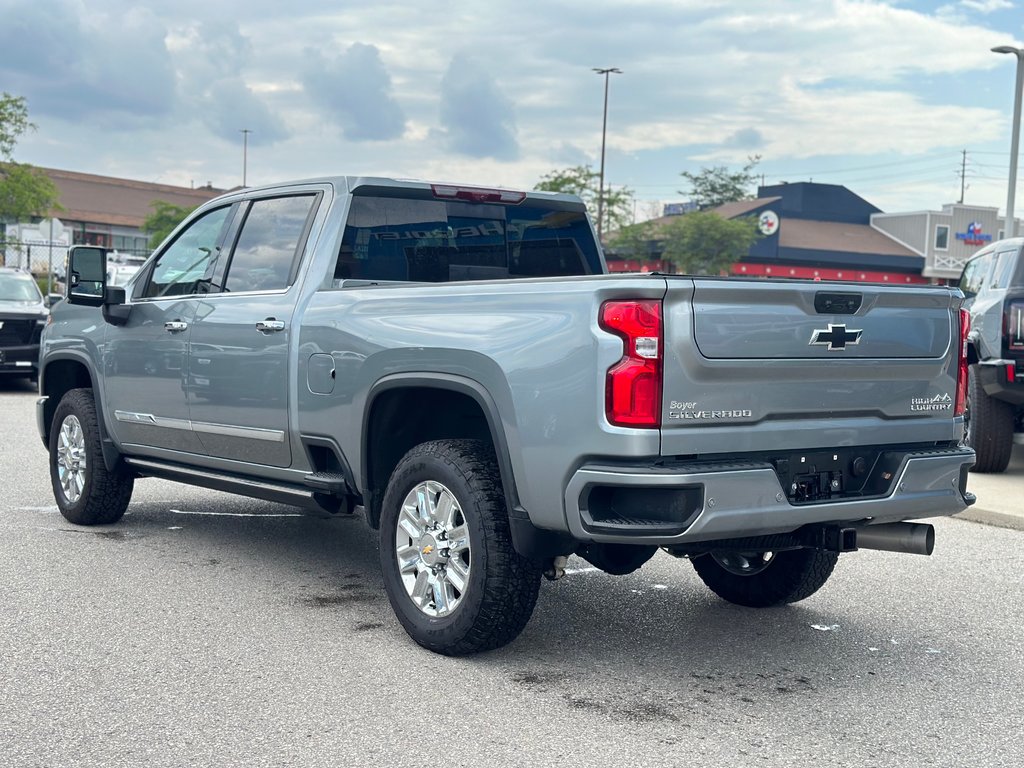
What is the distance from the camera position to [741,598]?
6.00 metres

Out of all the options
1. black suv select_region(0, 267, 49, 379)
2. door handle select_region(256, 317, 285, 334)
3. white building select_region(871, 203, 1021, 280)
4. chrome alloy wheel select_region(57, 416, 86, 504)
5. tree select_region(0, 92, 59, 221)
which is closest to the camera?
door handle select_region(256, 317, 285, 334)

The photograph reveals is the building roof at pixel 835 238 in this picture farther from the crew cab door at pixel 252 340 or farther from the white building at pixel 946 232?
the crew cab door at pixel 252 340

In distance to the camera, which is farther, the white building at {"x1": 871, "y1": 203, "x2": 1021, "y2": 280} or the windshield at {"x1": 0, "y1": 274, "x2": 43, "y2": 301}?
the white building at {"x1": 871, "y1": 203, "x2": 1021, "y2": 280}

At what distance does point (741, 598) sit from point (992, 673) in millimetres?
1309

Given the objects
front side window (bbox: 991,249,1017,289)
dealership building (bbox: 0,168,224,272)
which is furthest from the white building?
front side window (bbox: 991,249,1017,289)

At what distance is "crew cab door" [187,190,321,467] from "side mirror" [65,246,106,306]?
3.32 ft

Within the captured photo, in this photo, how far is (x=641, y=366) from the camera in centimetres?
425

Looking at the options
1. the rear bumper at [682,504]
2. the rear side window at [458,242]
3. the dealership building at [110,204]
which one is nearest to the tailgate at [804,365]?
the rear bumper at [682,504]

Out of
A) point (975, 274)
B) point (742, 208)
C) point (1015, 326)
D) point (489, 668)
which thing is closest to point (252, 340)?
point (489, 668)

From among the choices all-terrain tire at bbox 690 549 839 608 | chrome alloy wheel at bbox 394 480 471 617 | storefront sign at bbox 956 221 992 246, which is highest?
storefront sign at bbox 956 221 992 246

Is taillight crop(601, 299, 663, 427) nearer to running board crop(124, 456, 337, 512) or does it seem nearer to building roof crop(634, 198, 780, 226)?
running board crop(124, 456, 337, 512)

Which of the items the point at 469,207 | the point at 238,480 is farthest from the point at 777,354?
the point at 238,480

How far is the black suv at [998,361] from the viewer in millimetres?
9680

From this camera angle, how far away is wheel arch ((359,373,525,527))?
5145 millimetres
